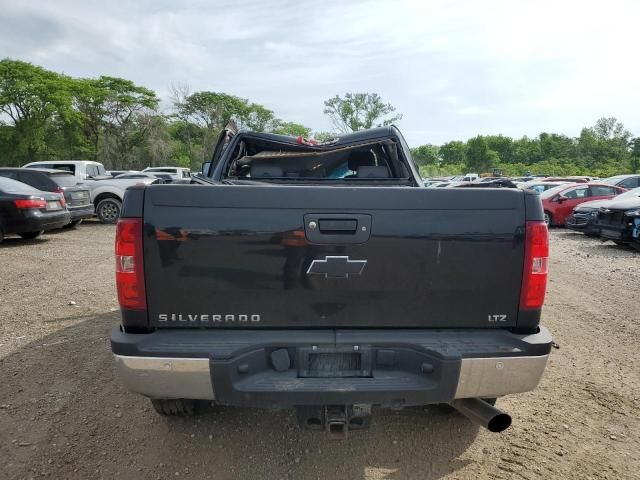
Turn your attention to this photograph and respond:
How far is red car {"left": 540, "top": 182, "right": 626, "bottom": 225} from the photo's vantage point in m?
13.9

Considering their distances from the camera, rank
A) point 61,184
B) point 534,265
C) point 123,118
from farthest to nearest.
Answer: point 123,118 → point 61,184 → point 534,265

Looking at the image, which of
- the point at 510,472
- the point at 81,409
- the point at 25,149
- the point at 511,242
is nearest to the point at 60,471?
the point at 81,409

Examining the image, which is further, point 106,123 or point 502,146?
point 502,146

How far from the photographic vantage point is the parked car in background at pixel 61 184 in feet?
34.5

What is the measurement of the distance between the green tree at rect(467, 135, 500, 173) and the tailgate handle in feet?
268

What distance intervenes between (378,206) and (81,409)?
2672 millimetres

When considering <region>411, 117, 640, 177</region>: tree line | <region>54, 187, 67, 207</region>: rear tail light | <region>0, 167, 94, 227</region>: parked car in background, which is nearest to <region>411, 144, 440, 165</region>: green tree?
<region>411, 117, 640, 177</region>: tree line

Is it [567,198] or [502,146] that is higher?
[502,146]

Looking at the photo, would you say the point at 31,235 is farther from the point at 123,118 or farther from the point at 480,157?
the point at 480,157

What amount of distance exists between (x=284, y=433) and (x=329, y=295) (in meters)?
1.25

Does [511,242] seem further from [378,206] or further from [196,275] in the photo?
[196,275]

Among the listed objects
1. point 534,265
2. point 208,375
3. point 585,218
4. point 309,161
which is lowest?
point 585,218

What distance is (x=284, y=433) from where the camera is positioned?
111 inches

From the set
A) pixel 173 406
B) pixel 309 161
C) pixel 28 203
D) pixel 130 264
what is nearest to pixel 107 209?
pixel 28 203
